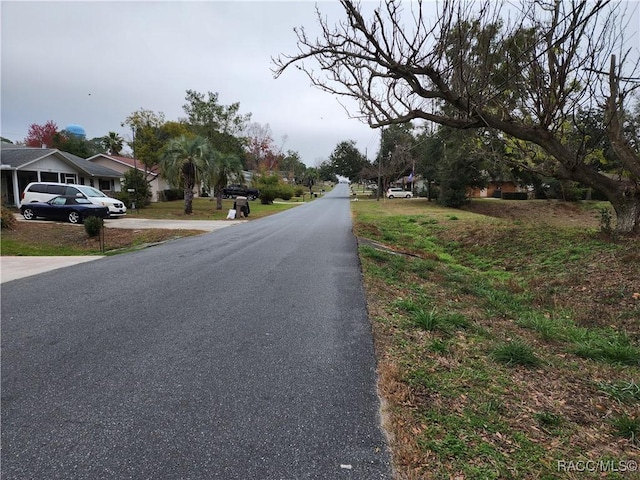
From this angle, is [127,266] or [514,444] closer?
[514,444]

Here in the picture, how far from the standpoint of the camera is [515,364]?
355 cm

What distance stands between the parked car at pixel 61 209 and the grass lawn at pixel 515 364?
15.4 metres

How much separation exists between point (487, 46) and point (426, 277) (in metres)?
4.74

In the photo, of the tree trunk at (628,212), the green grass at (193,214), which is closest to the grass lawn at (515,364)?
the tree trunk at (628,212)

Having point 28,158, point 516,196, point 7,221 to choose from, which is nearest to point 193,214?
point 28,158

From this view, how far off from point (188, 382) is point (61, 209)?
725 inches

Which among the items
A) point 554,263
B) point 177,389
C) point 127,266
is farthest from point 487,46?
point 127,266

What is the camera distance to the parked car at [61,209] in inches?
687

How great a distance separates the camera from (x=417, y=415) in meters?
2.61

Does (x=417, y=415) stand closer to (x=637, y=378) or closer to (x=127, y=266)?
(x=637, y=378)

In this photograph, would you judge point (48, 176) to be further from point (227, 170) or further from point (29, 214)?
point (227, 170)

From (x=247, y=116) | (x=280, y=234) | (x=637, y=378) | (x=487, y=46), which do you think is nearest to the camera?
(x=637, y=378)

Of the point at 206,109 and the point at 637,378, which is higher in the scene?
the point at 206,109

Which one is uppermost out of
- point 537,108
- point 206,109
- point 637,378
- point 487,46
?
point 206,109
